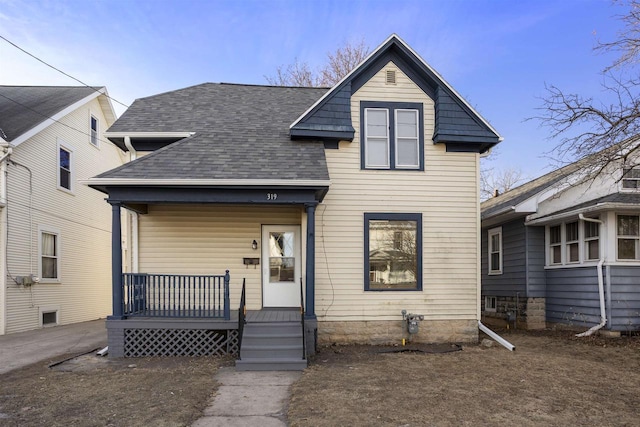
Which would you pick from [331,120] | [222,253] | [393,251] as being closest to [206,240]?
[222,253]

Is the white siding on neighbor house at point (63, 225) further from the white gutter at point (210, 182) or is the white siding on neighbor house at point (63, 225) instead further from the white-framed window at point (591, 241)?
the white-framed window at point (591, 241)

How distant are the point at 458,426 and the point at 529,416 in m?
0.93

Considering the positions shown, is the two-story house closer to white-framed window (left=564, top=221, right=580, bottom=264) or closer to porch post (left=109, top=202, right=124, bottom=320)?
porch post (left=109, top=202, right=124, bottom=320)

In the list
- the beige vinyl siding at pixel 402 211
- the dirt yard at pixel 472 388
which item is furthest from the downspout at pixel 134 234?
the dirt yard at pixel 472 388

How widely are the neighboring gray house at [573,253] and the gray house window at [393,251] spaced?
3.55 m

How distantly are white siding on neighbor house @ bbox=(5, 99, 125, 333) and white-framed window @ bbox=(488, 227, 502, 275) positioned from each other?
13213 millimetres

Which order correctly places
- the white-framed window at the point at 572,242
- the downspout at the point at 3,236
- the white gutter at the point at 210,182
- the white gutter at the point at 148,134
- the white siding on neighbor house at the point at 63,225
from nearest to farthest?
the white gutter at the point at 210,182 < the white gutter at the point at 148,134 < the downspout at the point at 3,236 < the white-framed window at the point at 572,242 < the white siding on neighbor house at the point at 63,225

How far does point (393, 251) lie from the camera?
31.8 feet

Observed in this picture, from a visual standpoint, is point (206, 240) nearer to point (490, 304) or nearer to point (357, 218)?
point (357, 218)

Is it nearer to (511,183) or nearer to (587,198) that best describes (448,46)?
(587,198)

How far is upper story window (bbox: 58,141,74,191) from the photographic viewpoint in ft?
46.6

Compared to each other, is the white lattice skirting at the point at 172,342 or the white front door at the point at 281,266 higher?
the white front door at the point at 281,266

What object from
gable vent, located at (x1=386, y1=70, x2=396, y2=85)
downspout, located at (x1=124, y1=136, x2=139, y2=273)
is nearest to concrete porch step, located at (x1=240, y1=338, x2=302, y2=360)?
downspout, located at (x1=124, y1=136, x2=139, y2=273)

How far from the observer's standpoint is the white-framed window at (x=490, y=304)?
14125 millimetres
